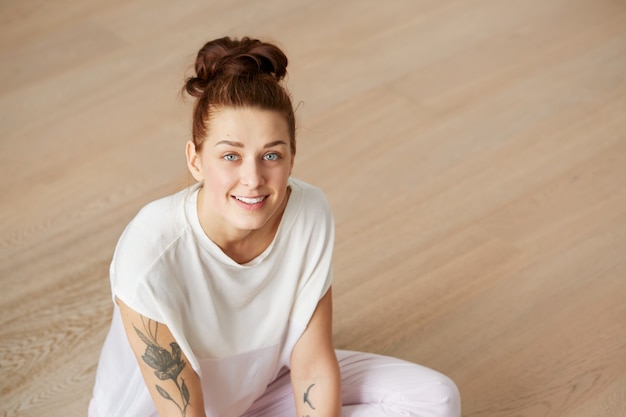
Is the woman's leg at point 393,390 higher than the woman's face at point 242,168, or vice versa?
the woman's face at point 242,168

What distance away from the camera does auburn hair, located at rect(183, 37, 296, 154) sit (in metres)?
1.41

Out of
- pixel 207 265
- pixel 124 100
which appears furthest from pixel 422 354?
pixel 124 100

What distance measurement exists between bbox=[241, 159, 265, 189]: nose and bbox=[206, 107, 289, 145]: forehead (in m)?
0.03

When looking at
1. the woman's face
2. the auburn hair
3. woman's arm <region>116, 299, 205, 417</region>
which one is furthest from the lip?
woman's arm <region>116, 299, 205, 417</region>

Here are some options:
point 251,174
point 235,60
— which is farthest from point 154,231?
point 235,60

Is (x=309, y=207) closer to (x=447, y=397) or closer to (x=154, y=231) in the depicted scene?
(x=154, y=231)

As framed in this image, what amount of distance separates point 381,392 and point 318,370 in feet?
0.50

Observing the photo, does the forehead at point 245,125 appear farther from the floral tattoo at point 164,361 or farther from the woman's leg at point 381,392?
the woman's leg at point 381,392

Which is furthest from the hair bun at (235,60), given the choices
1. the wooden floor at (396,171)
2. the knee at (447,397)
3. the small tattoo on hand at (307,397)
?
the wooden floor at (396,171)

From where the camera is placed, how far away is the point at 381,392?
173 cm

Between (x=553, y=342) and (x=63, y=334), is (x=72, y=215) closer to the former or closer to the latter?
(x=63, y=334)

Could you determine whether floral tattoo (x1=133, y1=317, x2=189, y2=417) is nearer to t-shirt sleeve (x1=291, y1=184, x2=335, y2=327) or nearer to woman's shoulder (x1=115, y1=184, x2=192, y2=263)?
woman's shoulder (x1=115, y1=184, x2=192, y2=263)

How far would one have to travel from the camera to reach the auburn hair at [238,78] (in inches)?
55.4

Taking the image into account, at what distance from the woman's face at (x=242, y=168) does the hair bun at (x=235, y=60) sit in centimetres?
6
